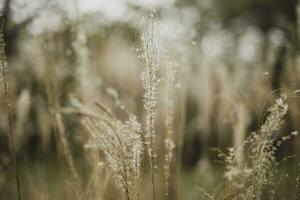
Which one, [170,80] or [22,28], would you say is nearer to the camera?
[170,80]

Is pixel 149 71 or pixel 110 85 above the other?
pixel 110 85

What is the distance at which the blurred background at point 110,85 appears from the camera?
2275 millimetres

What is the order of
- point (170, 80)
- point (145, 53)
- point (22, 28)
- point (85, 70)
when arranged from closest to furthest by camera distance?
point (145, 53) < point (170, 80) < point (85, 70) < point (22, 28)

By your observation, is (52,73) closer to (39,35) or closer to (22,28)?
(39,35)

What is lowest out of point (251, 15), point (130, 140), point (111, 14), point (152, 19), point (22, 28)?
point (130, 140)

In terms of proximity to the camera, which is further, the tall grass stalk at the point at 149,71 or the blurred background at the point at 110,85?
the blurred background at the point at 110,85

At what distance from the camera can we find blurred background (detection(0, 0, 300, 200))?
2275 millimetres

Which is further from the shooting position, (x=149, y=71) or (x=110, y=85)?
(x=110, y=85)

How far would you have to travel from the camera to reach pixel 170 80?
1.56 m

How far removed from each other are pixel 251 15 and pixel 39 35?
9.39m

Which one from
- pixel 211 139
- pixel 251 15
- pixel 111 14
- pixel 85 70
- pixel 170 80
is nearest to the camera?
pixel 170 80

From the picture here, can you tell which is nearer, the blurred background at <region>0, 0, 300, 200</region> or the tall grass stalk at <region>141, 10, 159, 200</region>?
the tall grass stalk at <region>141, 10, 159, 200</region>

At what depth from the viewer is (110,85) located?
3.56 metres

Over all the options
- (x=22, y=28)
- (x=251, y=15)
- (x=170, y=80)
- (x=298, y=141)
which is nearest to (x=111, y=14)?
(x=22, y=28)
